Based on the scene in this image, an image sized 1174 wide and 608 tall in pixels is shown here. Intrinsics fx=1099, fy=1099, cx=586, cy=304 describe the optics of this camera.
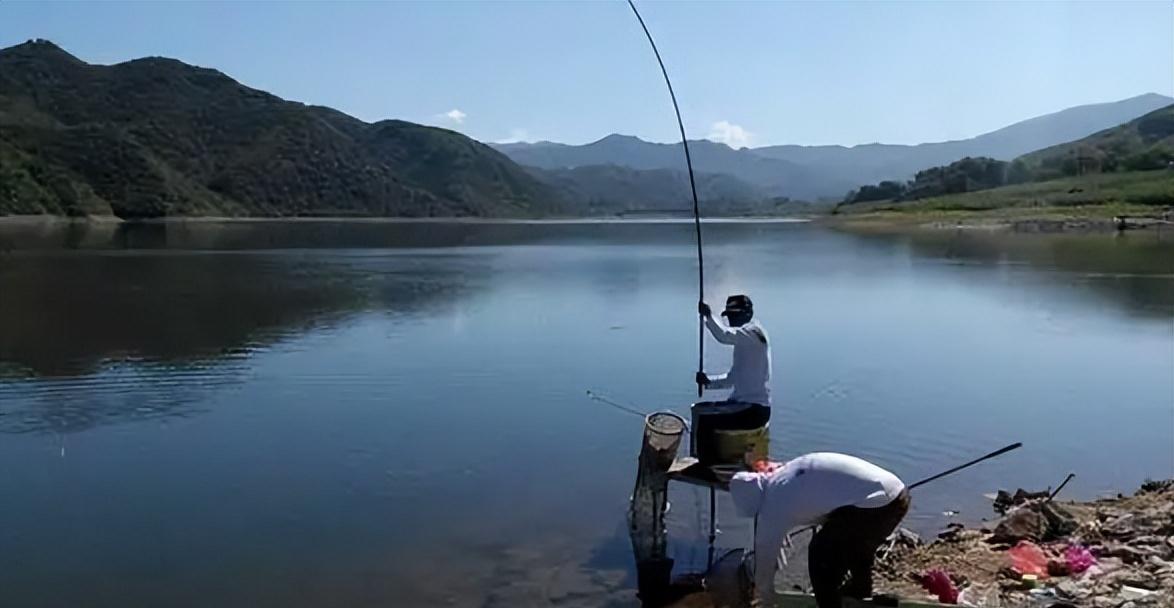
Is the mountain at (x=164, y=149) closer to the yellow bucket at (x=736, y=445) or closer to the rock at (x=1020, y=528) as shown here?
the yellow bucket at (x=736, y=445)

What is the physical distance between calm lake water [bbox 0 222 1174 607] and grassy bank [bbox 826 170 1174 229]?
54.7m

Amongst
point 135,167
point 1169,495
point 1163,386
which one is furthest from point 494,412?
point 135,167

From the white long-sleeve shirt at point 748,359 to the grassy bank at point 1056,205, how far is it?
77542mm

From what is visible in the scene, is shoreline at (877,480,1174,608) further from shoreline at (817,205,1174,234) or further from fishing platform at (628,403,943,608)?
shoreline at (817,205,1174,234)

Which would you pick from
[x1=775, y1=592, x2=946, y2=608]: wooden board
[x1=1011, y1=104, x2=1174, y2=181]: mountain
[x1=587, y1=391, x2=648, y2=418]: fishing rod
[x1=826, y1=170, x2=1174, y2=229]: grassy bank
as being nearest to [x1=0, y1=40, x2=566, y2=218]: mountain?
[x1=826, y1=170, x2=1174, y2=229]: grassy bank

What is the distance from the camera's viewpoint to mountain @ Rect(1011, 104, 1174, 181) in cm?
13612

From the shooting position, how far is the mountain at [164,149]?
402 feet

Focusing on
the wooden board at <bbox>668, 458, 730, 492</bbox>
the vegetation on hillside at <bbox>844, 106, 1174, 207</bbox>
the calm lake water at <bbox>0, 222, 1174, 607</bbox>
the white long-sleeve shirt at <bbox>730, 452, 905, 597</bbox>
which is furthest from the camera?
the vegetation on hillside at <bbox>844, 106, 1174, 207</bbox>

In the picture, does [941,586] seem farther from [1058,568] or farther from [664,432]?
[664,432]

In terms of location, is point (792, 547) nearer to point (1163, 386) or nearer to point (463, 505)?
point (463, 505)

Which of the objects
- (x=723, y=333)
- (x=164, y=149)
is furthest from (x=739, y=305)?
(x=164, y=149)

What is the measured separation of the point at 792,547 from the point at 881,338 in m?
15.7

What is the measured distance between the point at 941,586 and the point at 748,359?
7.54 ft

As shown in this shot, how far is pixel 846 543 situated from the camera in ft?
21.4
